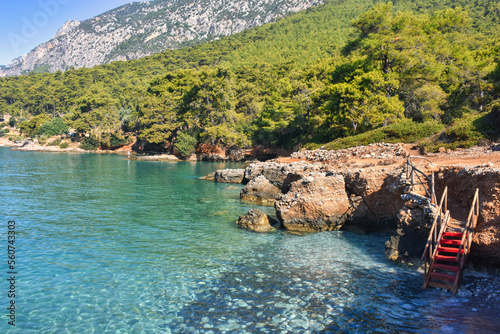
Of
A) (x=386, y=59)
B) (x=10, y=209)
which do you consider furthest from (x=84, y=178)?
(x=386, y=59)

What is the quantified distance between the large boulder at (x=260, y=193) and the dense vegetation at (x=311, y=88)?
10723mm

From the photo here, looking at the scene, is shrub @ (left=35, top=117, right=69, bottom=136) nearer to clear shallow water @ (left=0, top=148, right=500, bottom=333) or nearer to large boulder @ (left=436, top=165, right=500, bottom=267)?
clear shallow water @ (left=0, top=148, right=500, bottom=333)

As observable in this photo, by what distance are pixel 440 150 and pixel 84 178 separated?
3457 cm

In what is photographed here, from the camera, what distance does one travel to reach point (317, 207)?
671 inches

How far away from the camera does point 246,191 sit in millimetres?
26094

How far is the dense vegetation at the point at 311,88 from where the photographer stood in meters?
32.8

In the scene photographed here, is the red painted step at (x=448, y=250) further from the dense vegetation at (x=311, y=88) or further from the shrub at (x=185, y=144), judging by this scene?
the shrub at (x=185, y=144)

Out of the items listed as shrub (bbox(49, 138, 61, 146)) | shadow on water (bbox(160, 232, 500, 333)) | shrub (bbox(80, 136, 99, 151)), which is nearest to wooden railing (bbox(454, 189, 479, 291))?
shadow on water (bbox(160, 232, 500, 333))

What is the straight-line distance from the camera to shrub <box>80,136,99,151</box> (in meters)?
86.6

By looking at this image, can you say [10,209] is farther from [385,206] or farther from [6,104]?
[6,104]

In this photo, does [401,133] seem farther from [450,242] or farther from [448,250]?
[448,250]

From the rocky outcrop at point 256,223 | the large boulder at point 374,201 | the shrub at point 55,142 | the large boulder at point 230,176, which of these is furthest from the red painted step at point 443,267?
the shrub at point 55,142

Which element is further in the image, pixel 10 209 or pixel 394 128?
pixel 394 128

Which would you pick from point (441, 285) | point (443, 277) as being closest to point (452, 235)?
point (443, 277)
